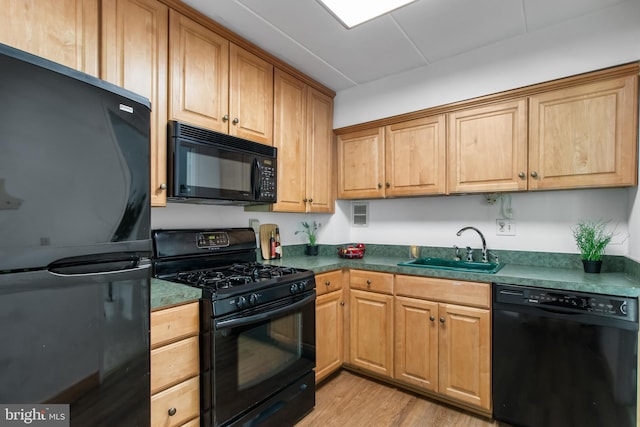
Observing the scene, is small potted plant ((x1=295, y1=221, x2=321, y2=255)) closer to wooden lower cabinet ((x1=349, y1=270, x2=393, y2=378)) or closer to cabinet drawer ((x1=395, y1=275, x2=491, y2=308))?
wooden lower cabinet ((x1=349, y1=270, x2=393, y2=378))

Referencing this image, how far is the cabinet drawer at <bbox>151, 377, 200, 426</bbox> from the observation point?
131 centimetres

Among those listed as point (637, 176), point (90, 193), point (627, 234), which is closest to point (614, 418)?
point (627, 234)

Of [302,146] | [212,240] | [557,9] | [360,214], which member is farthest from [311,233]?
[557,9]

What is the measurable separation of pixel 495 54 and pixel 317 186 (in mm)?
1605

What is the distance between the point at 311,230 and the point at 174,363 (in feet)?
5.76

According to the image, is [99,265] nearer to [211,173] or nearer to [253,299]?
[253,299]

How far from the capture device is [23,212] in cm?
80

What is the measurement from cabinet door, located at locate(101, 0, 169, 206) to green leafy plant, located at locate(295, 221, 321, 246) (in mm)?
1427

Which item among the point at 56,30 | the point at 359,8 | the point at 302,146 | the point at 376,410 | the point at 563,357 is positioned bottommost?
the point at 376,410

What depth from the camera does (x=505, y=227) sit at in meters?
2.34

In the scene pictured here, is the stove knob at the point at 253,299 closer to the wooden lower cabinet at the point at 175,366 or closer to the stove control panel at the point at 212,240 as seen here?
the wooden lower cabinet at the point at 175,366

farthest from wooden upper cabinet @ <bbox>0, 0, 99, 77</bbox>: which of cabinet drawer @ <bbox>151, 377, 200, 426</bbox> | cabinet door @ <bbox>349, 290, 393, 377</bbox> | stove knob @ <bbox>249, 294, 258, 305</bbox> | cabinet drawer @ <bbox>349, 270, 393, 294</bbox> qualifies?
cabinet door @ <bbox>349, 290, 393, 377</bbox>

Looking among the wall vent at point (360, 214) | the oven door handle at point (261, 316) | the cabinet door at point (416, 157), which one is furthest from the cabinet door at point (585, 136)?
the oven door handle at point (261, 316)

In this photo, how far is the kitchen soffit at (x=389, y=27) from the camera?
1.78m
